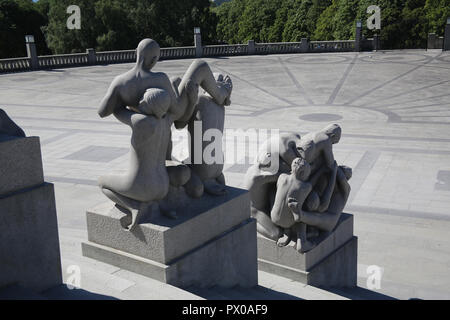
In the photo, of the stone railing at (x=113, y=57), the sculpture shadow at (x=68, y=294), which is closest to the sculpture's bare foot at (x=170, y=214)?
the sculpture shadow at (x=68, y=294)

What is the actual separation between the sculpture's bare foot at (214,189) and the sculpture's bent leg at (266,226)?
3.07 ft

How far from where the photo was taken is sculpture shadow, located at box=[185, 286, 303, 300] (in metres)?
5.79

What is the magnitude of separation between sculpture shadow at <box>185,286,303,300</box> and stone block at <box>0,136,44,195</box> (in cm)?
198

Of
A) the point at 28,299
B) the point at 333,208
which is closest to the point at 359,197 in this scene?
the point at 333,208

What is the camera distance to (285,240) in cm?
691

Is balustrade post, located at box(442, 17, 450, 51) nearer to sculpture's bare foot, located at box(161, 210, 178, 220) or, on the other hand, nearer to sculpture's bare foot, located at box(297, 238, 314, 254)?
sculpture's bare foot, located at box(297, 238, 314, 254)

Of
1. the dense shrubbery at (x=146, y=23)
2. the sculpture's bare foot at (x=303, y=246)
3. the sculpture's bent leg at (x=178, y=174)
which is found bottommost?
the sculpture's bare foot at (x=303, y=246)

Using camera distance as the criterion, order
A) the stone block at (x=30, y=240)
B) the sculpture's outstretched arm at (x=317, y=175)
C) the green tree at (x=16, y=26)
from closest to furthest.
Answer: the stone block at (x=30, y=240) < the sculpture's outstretched arm at (x=317, y=175) < the green tree at (x=16, y=26)

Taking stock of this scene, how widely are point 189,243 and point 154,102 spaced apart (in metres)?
1.58

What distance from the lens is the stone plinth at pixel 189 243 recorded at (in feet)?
18.1

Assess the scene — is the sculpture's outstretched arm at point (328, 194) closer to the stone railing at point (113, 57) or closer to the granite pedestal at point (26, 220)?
the granite pedestal at point (26, 220)

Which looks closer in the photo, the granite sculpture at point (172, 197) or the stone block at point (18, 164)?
the stone block at point (18, 164)

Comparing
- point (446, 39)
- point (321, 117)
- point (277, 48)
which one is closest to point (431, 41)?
point (446, 39)

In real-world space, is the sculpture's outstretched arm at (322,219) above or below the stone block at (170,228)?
below
